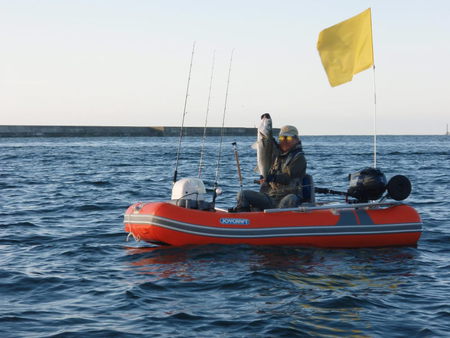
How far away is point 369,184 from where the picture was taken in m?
9.92

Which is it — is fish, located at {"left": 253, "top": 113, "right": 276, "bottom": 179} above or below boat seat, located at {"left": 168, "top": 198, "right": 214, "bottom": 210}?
above

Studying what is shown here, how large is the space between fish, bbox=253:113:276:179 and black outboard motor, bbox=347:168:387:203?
55.6 inches

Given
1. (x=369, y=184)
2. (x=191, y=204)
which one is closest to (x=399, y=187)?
(x=369, y=184)

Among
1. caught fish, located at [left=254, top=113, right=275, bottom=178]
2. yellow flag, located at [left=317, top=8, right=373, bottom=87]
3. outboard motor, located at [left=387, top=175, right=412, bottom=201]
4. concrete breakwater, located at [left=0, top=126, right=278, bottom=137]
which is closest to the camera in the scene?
caught fish, located at [left=254, top=113, right=275, bottom=178]

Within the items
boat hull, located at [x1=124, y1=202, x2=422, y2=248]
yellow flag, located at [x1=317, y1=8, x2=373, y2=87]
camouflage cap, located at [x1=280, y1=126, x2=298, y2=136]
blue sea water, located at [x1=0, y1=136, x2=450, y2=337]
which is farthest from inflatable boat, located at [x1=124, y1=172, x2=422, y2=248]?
yellow flag, located at [x1=317, y1=8, x2=373, y2=87]

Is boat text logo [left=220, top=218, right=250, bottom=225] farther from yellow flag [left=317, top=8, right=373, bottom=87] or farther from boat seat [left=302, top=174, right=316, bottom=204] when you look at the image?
yellow flag [left=317, top=8, right=373, bottom=87]

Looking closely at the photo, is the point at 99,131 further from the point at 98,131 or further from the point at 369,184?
the point at 369,184

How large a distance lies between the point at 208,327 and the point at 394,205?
503 cm

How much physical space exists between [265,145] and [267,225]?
1.20 metres

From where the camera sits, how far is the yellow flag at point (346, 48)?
10.9 m

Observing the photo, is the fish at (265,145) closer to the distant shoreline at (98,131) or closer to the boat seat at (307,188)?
the boat seat at (307,188)

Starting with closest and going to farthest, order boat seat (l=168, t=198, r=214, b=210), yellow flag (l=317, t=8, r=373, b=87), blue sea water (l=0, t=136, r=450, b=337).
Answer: blue sea water (l=0, t=136, r=450, b=337), boat seat (l=168, t=198, r=214, b=210), yellow flag (l=317, t=8, r=373, b=87)

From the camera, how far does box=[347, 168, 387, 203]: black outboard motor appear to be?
991 centimetres

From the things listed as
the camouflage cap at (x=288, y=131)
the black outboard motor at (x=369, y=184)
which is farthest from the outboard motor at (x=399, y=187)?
the camouflage cap at (x=288, y=131)
